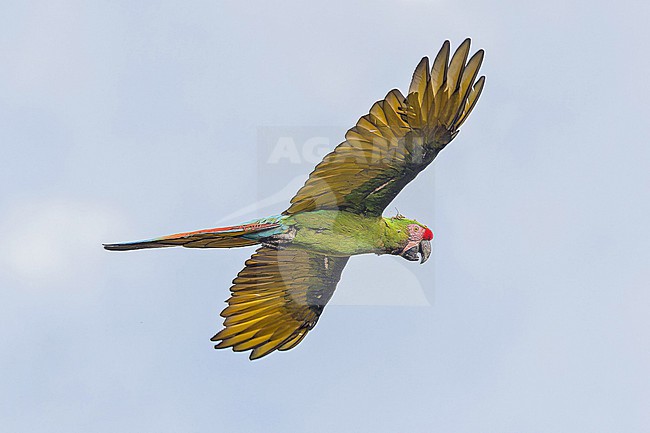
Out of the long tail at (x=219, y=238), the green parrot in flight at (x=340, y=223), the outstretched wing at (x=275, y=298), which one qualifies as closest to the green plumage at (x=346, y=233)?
the green parrot in flight at (x=340, y=223)

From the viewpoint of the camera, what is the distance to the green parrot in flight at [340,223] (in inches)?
434

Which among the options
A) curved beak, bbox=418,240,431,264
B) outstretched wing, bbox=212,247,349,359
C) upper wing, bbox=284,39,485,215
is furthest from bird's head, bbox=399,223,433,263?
outstretched wing, bbox=212,247,349,359

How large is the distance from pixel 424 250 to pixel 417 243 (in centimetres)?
16

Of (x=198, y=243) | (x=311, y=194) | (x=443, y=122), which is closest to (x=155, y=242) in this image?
(x=198, y=243)

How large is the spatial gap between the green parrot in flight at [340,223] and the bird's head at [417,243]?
1 cm

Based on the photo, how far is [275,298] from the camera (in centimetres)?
1393

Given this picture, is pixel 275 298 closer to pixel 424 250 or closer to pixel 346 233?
pixel 346 233

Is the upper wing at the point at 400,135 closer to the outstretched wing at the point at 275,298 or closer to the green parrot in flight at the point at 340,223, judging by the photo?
the green parrot in flight at the point at 340,223

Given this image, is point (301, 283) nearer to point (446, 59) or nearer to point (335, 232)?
point (335, 232)

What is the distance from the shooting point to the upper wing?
1093 cm

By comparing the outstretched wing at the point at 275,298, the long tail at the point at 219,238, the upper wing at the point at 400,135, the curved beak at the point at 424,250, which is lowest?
the outstretched wing at the point at 275,298

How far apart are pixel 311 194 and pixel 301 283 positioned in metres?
2.40

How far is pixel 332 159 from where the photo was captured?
37.3 feet

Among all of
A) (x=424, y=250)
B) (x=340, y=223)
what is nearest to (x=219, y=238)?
(x=340, y=223)
